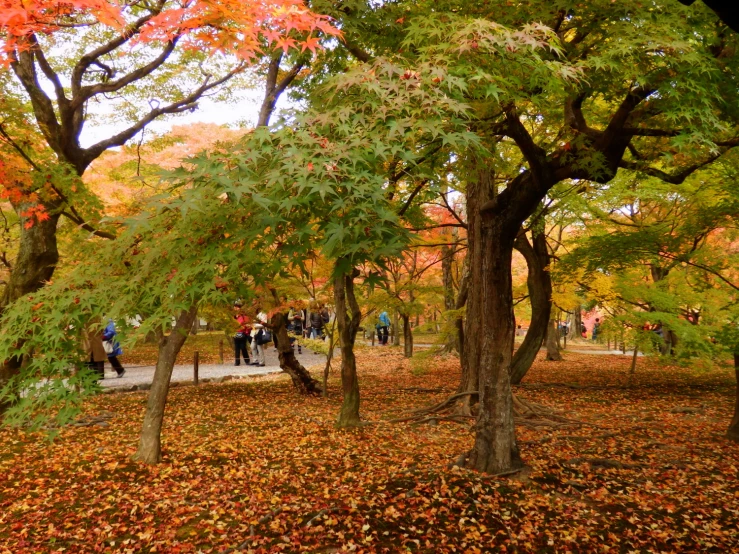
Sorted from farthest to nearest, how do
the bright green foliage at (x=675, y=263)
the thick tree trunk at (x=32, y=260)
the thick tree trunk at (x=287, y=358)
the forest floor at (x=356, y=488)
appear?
1. the thick tree trunk at (x=287, y=358)
2. the bright green foliage at (x=675, y=263)
3. the thick tree trunk at (x=32, y=260)
4. the forest floor at (x=356, y=488)

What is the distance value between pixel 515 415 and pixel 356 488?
4343 mm

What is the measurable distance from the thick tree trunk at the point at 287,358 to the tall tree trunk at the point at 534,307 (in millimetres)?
5043

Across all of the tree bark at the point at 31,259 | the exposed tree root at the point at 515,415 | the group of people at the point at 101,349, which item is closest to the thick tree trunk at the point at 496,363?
the exposed tree root at the point at 515,415

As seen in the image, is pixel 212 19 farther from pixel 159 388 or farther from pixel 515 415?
pixel 515 415

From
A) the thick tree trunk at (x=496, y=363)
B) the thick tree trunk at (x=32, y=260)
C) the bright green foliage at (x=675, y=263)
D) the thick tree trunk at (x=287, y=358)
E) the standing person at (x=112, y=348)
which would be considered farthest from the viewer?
the standing person at (x=112, y=348)

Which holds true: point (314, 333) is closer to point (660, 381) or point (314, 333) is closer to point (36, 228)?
point (660, 381)

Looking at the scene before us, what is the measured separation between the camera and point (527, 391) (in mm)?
11953

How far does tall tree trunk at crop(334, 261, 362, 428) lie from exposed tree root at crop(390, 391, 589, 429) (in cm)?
98

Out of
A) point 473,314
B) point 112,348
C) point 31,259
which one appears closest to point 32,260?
point 31,259

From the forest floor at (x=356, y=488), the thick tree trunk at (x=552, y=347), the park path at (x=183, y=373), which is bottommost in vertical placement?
the forest floor at (x=356, y=488)

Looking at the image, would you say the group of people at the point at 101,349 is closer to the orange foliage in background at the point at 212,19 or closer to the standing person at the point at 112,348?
the standing person at the point at 112,348

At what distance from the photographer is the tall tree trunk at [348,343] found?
7.57 meters

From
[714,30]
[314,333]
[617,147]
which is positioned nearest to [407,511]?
[617,147]

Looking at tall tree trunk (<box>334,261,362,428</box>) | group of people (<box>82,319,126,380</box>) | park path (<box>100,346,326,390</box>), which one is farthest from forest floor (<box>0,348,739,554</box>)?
park path (<box>100,346,326,390</box>)
